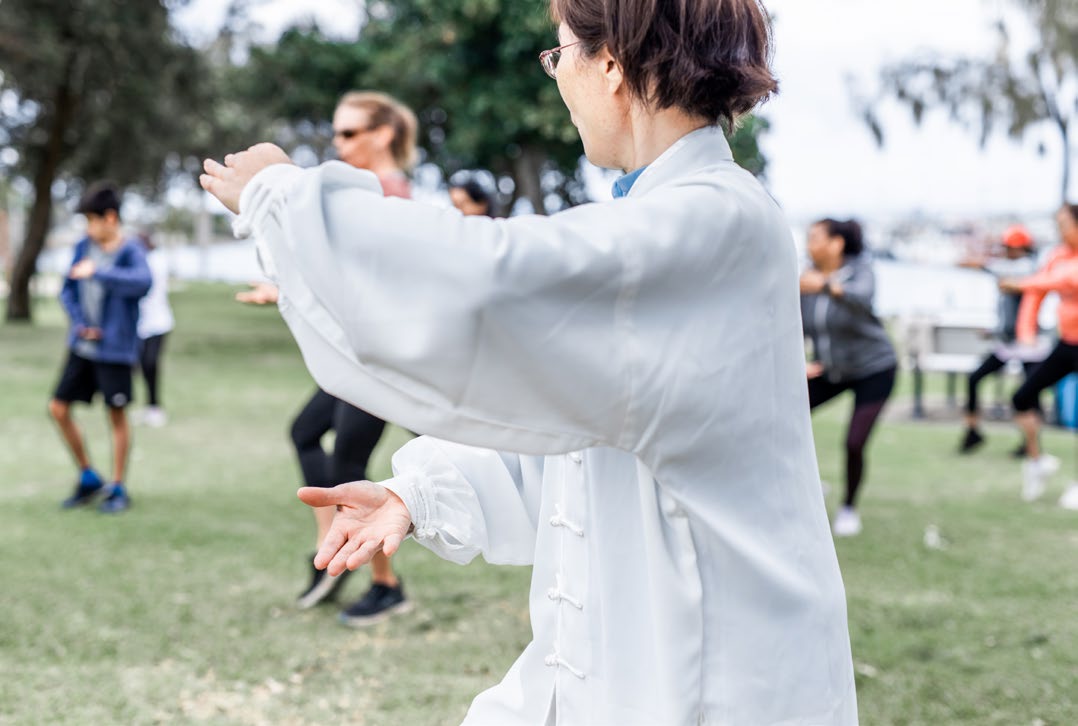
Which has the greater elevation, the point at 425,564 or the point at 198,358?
the point at 425,564

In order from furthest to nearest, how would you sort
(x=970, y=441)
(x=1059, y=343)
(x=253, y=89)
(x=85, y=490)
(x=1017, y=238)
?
(x=253, y=89) → (x=970, y=441) → (x=1017, y=238) → (x=1059, y=343) → (x=85, y=490)

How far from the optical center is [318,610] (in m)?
5.37

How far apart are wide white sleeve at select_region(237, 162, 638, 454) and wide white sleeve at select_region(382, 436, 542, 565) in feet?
1.57

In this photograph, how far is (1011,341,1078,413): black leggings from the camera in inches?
313

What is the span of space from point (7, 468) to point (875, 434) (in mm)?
8228

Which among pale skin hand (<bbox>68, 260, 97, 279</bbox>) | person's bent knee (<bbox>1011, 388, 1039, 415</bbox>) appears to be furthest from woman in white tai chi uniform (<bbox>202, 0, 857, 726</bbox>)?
person's bent knee (<bbox>1011, 388, 1039, 415</bbox>)

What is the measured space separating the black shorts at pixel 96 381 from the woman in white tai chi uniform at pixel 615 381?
606 centimetres

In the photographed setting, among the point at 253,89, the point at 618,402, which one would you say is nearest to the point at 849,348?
the point at 618,402

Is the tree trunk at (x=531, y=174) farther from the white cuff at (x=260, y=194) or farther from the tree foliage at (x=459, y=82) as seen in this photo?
the white cuff at (x=260, y=194)

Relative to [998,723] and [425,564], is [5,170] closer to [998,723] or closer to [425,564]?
[425,564]

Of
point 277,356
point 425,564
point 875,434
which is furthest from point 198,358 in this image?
point 425,564

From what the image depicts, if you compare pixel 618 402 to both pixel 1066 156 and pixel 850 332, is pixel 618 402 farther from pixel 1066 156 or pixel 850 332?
pixel 1066 156

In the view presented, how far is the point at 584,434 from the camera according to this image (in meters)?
1.36

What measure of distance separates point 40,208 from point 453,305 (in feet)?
81.5
